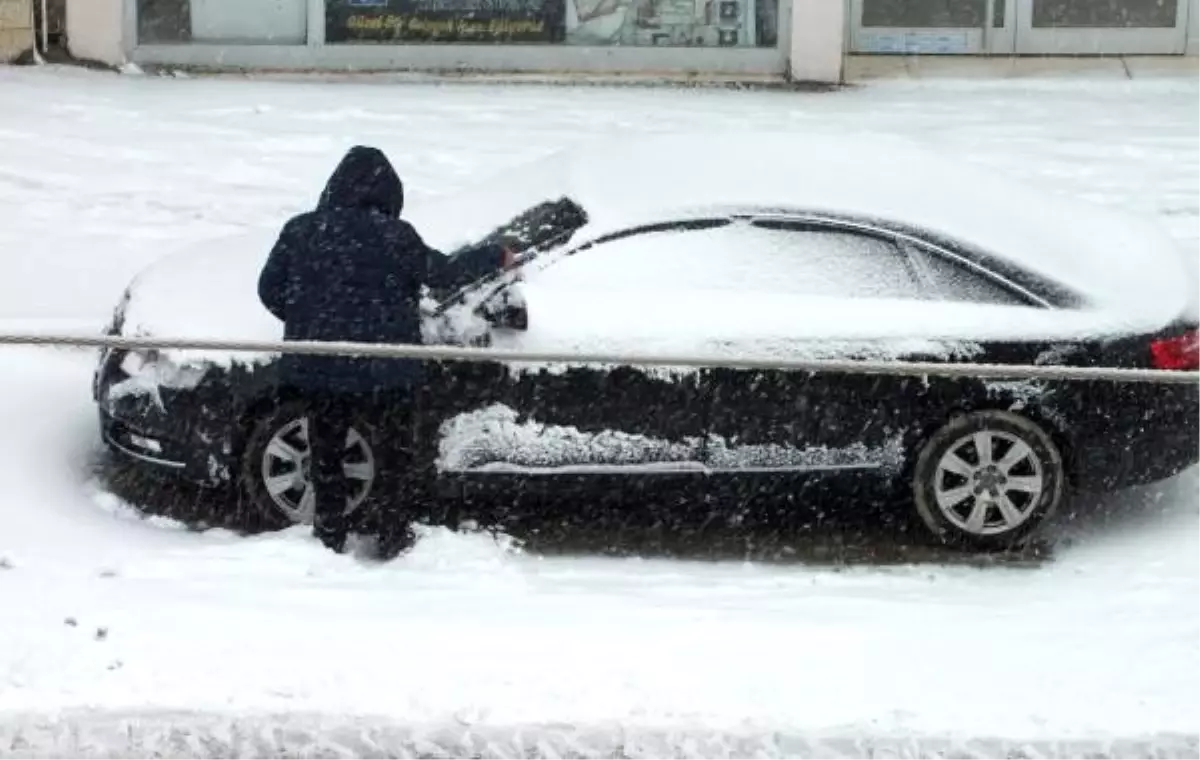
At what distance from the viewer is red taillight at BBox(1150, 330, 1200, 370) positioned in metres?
7.20

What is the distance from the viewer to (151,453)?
23.9 feet

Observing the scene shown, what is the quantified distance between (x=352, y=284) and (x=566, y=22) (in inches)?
364

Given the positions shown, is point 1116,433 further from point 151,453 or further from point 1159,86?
point 1159,86

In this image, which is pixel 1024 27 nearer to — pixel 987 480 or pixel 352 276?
pixel 987 480

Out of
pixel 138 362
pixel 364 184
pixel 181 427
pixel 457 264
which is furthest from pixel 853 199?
pixel 138 362

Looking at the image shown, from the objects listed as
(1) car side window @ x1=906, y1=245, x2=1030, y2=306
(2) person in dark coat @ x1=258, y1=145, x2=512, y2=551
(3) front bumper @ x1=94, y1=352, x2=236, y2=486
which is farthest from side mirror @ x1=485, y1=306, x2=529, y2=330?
(1) car side window @ x1=906, y1=245, x2=1030, y2=306

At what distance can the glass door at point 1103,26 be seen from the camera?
53.5 ft

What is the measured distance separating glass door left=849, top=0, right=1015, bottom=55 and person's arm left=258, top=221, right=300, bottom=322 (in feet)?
34.0

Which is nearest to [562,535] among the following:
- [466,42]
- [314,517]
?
[314,517]

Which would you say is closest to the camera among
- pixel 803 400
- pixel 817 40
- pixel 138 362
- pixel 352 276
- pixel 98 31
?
pixel 352 276

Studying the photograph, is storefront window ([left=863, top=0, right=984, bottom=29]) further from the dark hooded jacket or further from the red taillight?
the dark hooded jacket

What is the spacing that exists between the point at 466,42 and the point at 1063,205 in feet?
27.3

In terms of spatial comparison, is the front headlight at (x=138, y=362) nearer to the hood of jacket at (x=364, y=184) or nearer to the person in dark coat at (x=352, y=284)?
the person in dark coat at (x=352, y=284)

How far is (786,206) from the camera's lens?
24.3ft
